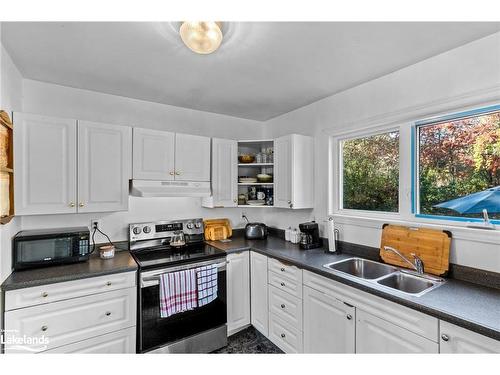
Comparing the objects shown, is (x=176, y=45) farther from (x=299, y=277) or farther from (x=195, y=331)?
(x=195, y=331)

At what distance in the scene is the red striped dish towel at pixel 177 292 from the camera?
1980 mm

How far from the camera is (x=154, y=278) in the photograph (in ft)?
6.45

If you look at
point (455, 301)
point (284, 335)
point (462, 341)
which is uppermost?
point (455, 301)

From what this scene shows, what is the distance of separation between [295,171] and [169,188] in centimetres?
125

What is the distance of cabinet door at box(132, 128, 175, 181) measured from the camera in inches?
91.1

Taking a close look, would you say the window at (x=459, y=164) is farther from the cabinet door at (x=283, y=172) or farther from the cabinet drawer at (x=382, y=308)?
the cabinet door at (x=283, y=172)

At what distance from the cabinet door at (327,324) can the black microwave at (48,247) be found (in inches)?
70.1

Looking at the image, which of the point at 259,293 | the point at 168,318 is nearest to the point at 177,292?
the point at 168,318

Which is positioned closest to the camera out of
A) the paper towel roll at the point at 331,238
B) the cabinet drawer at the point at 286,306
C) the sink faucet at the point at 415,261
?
the sink faucet at the point at 415,261

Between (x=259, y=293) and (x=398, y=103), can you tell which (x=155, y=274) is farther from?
(x=398, y=103)

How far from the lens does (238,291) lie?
8.04 ft

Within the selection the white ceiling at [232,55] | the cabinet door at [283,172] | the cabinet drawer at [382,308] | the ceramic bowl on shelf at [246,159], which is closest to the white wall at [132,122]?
the white ceiling at [232,55]

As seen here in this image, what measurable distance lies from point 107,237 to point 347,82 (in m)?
2.56

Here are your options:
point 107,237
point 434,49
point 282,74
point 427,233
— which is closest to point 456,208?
point 427,233
